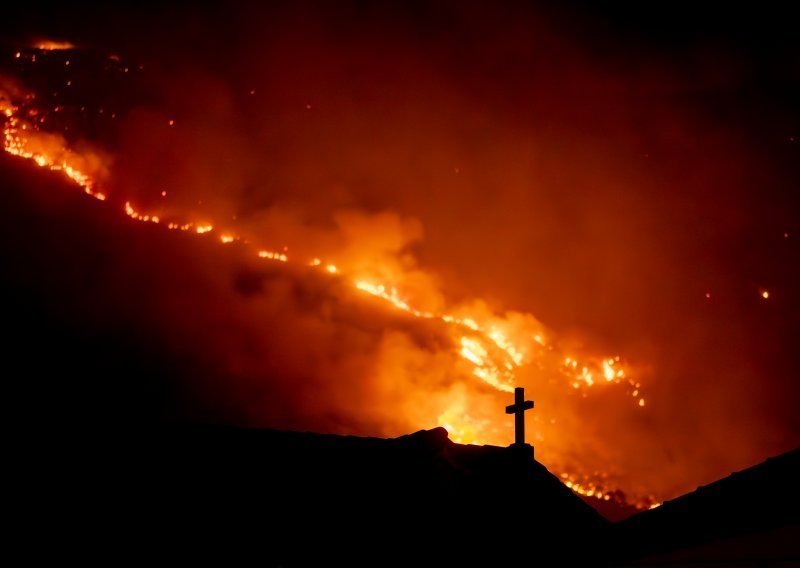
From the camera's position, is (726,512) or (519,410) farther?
(519,410)

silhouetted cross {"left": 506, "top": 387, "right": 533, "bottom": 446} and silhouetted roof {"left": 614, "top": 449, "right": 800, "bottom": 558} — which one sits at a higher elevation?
silhouetted cross {"left": 506, "top": 387, "right": 533, "bottom": 446}

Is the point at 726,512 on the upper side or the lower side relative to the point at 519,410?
lower

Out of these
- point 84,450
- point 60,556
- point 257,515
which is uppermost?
point 84,450

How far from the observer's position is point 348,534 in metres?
8.75

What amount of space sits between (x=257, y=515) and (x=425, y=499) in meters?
2.60

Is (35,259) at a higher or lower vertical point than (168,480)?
higher

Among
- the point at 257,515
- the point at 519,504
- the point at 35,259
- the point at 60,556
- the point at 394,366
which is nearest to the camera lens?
the point at 60,556

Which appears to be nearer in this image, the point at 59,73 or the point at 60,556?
the point at 60,556

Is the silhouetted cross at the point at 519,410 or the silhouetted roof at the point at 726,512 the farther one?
the silhouetted cross at the point at 519,410

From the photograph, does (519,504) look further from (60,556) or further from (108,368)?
(108,368)

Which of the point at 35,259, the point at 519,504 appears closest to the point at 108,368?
the point at 35,259

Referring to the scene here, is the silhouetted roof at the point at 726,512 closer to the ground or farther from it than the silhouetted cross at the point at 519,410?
closer to the ground

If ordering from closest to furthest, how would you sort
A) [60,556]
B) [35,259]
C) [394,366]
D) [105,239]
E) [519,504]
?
[60,556] → [519,504] → [35,259] → [105,239] → [394,366]

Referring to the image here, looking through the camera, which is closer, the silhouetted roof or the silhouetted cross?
the silhouetted roof
